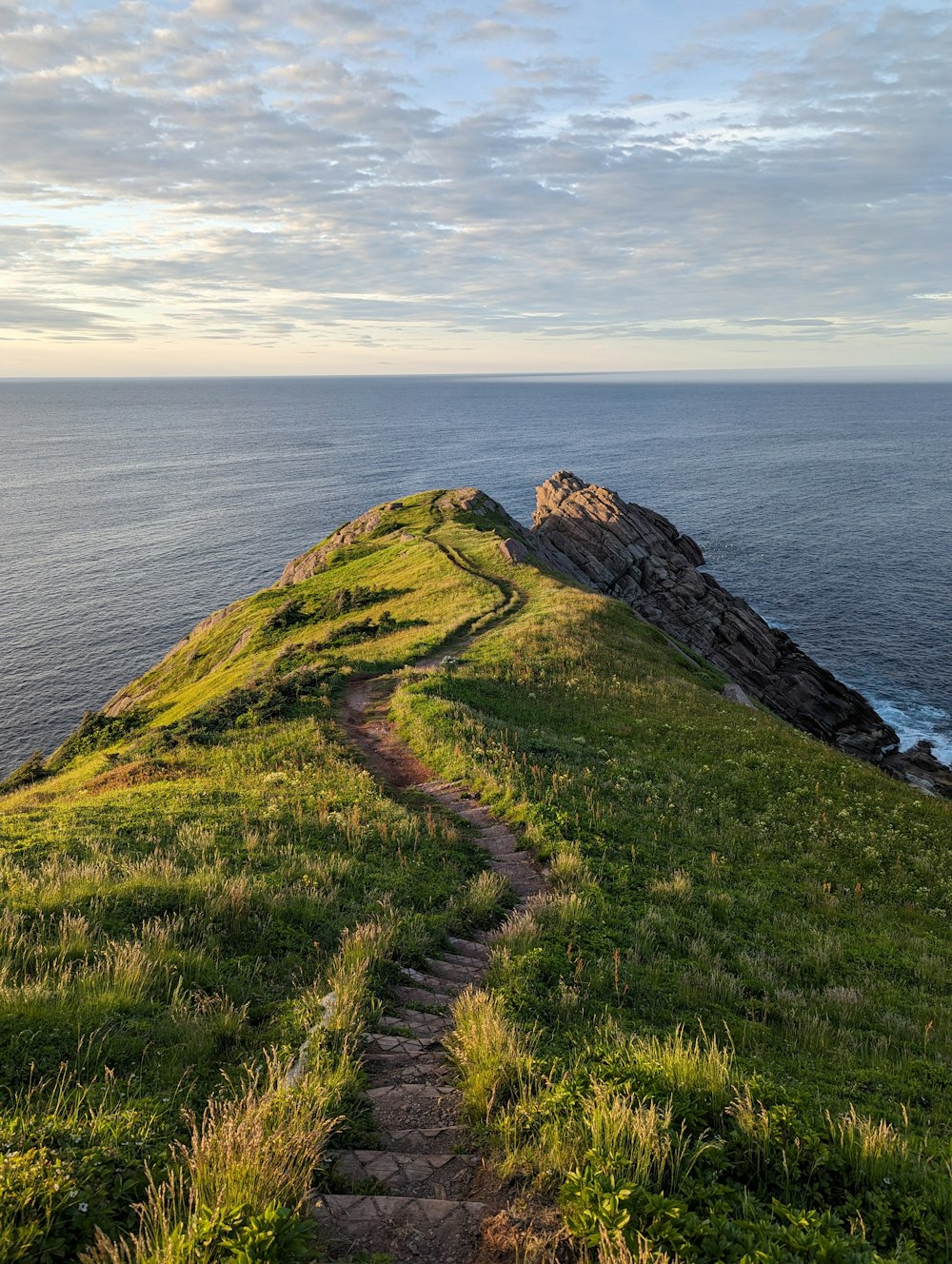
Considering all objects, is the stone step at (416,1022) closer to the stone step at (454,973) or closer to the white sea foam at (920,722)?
the stone step at (454,973)

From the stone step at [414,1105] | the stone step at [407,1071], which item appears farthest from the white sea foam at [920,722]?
the stone step at [414,1105]

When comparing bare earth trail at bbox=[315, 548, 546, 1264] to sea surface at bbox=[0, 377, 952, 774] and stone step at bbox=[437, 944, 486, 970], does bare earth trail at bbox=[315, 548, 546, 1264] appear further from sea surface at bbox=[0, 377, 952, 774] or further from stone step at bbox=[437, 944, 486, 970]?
sea surface at bbox=[0, 377, 952, 774]

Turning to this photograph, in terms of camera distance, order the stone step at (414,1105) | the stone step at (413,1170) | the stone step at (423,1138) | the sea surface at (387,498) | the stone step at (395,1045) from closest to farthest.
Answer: the stone step at (413,1170) < the stone step at (423,1138) < the stone step at (414,1105) < the stone step at (395,1045) < the sea surface at (387,498)

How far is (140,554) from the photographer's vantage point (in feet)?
328

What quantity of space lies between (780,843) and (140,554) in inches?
3964

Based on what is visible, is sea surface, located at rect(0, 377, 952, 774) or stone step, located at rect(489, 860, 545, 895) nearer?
stone step, located at rect(489, 860, 545, 895)

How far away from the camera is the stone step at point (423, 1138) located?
632 cm

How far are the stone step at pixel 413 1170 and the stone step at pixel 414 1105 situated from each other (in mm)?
432

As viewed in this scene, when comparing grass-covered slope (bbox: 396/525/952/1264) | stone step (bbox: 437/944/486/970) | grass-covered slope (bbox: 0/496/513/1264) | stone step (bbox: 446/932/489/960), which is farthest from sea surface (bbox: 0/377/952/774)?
stone step (bbox: 437/944/486/970)

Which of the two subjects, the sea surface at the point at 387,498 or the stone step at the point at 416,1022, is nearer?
the stone step at the point at 416,1022

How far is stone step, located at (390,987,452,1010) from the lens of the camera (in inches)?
357

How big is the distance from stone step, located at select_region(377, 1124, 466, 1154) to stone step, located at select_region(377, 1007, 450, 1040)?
1.59m

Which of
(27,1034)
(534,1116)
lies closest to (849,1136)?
(534,1116)

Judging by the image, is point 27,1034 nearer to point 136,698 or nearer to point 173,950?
point 173,950
